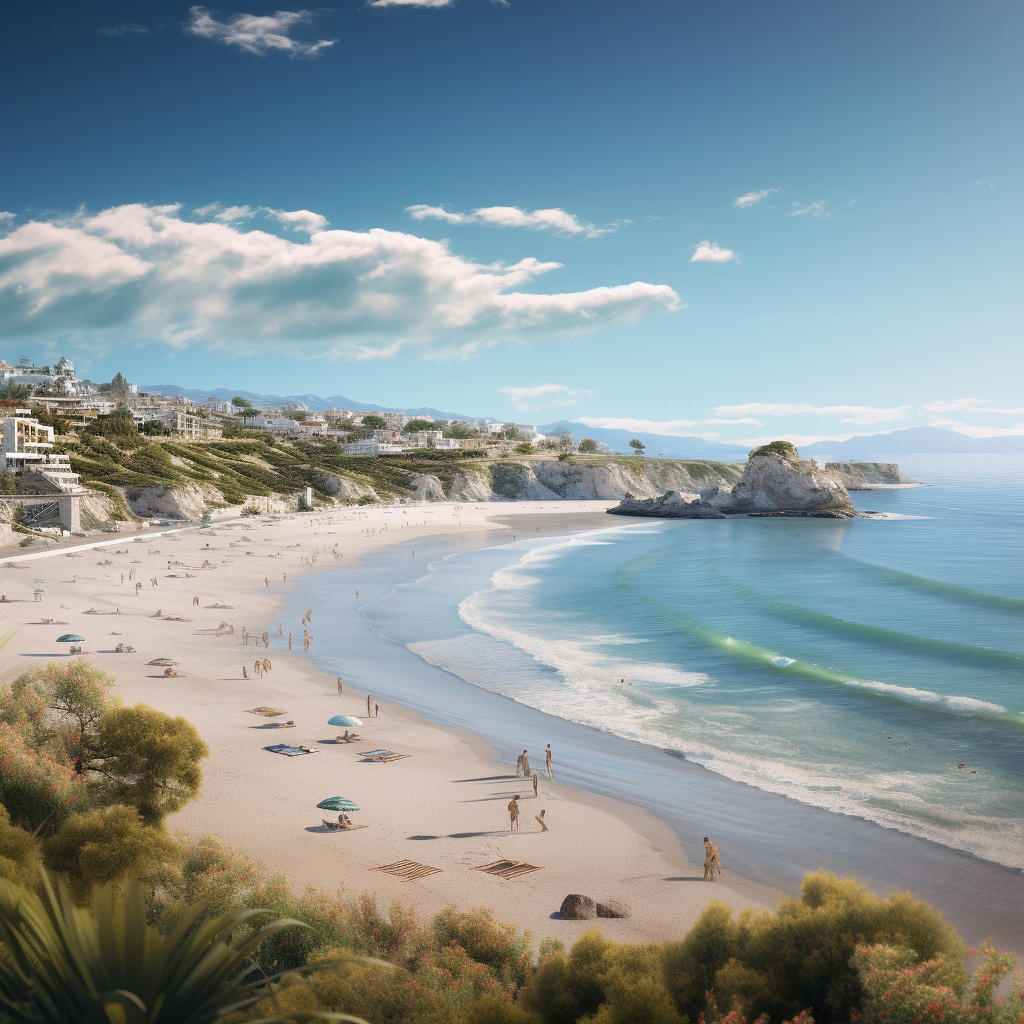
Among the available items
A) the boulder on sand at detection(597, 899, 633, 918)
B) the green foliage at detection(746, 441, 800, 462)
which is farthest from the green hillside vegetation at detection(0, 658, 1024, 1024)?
the green foliage at detection(746, 441, 800, 462)

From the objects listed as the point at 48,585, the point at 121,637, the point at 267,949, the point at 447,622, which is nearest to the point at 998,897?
the point at 267,949

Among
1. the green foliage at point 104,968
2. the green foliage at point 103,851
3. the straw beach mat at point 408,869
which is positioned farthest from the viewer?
the straw beach mat at point 408,869

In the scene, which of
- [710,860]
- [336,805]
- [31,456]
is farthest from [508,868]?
[31,456]

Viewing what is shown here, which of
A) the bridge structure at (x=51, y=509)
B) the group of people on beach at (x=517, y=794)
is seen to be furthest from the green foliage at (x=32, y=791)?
the bridge structure at (x=51, y=509)

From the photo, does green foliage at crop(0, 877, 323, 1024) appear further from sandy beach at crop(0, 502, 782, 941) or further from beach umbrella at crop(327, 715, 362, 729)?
beach umbrella at crop(327, 715, 362, 729)

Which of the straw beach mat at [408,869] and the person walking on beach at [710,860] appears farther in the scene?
the person walking on beach at [710,860]

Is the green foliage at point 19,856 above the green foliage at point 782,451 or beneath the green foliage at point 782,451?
beneath

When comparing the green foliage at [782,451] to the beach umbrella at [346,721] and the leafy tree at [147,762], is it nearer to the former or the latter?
the beach umbrella at [346,721]
